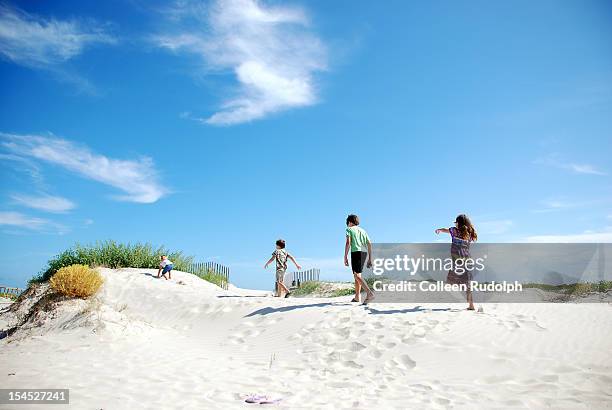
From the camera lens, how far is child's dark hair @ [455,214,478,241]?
399 inches

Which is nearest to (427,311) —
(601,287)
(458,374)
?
(458,374)

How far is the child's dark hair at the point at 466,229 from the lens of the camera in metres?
10.1

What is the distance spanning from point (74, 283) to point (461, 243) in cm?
1067

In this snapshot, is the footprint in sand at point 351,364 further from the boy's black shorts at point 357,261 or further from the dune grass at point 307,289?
the dune grass at point 307,289

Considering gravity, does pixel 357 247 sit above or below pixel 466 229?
below

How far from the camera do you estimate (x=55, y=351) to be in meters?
9.12

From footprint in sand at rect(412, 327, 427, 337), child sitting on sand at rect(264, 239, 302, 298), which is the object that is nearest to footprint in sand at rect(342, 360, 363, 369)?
footprint in sand at rect(412, 327, 427, 337)

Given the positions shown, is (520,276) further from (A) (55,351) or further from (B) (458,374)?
(A) (55,351)

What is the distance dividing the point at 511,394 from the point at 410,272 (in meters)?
13.2

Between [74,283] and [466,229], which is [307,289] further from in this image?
[466,229]

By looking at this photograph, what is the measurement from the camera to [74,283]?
41.5 feet

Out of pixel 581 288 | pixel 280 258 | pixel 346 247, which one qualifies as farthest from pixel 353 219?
pixel 581 288

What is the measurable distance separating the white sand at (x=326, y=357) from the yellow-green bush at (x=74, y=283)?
61cm

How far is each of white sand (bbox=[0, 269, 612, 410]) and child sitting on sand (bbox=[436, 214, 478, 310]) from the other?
712 mm
